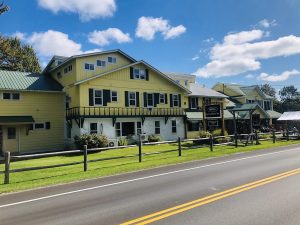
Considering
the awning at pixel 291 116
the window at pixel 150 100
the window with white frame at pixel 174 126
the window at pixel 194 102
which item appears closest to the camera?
the window at pixel 150 100

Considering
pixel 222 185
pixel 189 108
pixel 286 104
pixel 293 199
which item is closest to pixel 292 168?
pixel 222 185

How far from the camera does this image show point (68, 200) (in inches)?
359

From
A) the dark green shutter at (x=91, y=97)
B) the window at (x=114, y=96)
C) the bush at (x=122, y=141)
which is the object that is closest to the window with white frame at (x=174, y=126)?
the bush at (x=122, y=141)

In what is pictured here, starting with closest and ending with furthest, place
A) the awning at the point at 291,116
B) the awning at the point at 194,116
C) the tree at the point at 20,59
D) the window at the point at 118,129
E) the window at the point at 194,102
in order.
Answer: the window at the point at 118,129 < the awning at the point at 291,116 < the awning at the point at 194,116 < the window at the point at 194,102 < the tree at the point at 20,59

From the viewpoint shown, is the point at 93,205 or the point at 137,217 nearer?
the point at 137,217

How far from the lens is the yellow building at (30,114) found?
29.2 metres

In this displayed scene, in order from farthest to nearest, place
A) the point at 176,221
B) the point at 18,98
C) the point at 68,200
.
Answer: the point at 18,98
the point at 68,200
the point at 176,221

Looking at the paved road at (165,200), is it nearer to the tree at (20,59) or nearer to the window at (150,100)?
the window at (150,100)

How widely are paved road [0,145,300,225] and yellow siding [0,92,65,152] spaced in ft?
65.9

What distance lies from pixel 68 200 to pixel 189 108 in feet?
113

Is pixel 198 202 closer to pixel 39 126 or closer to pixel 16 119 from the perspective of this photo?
pixel 16 119

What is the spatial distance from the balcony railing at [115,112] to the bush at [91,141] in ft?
8.81

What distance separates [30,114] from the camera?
101ft

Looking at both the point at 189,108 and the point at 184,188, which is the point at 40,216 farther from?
the point at 189,108
